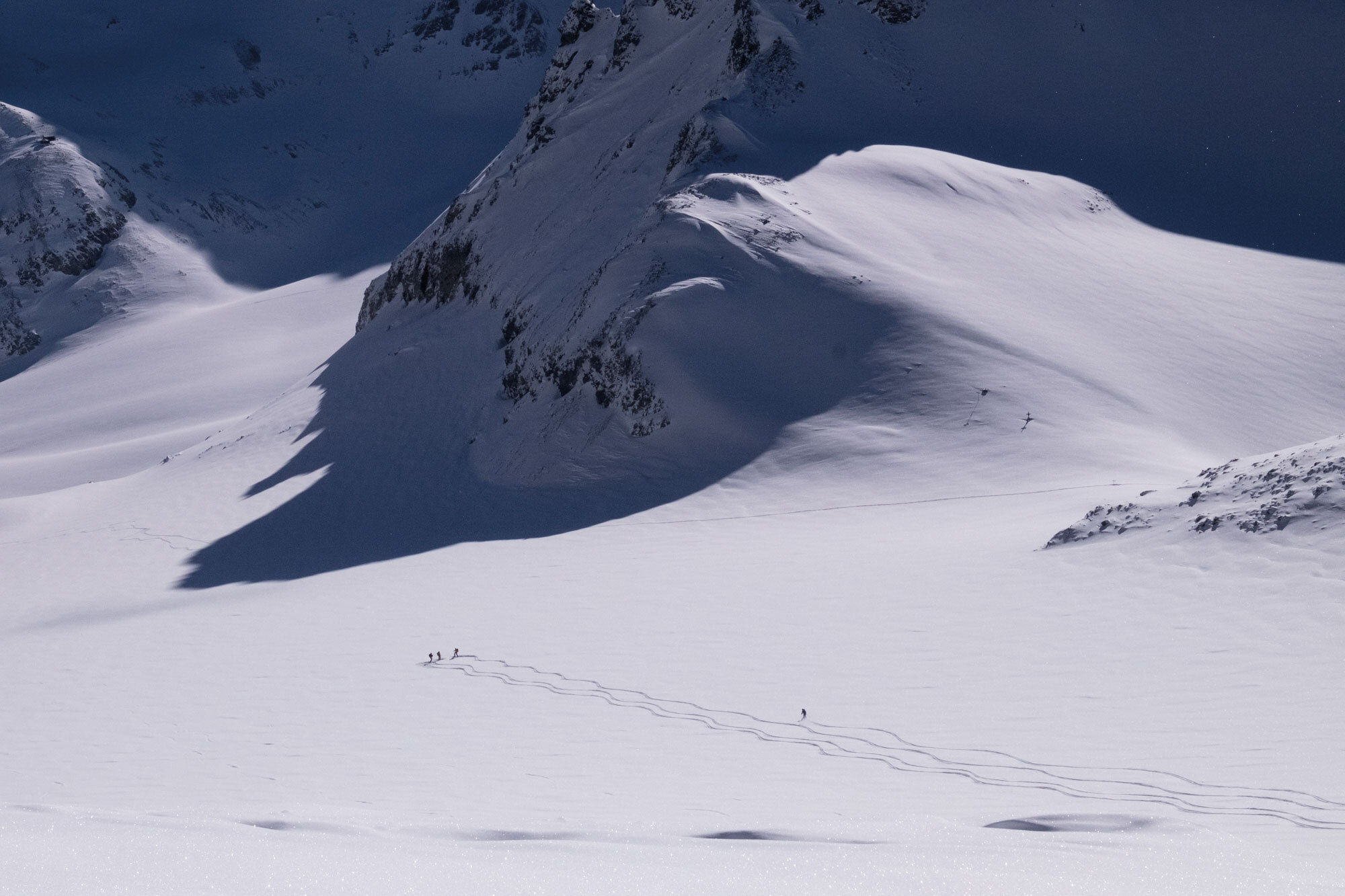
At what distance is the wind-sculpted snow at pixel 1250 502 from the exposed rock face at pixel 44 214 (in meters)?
72.2

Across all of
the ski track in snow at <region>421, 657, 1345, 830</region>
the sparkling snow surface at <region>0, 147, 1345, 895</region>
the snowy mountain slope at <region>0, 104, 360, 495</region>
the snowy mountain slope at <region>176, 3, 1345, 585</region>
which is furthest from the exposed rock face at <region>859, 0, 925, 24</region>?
the ski track in snow at <region>421, 657, 1345, 830</region>

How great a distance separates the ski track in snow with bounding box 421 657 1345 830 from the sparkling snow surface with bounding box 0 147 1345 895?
0.05 metres

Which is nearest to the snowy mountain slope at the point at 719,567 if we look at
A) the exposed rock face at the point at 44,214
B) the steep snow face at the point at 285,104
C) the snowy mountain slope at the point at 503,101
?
the snowy mountain slope at the point at 503,101

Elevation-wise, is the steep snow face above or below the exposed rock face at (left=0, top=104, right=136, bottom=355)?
above

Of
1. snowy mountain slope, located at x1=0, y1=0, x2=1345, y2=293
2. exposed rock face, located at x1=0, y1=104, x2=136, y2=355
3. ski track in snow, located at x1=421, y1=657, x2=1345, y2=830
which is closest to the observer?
ski track in snow, located at x1=421, y1=657, x2=1345, y2=830

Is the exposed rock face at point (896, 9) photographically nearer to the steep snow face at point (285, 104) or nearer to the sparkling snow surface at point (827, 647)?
the sparkling snow surface at point (827, 647)

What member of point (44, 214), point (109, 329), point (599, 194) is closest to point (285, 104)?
point (44, 214)

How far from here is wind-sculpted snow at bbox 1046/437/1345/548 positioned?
12484mm

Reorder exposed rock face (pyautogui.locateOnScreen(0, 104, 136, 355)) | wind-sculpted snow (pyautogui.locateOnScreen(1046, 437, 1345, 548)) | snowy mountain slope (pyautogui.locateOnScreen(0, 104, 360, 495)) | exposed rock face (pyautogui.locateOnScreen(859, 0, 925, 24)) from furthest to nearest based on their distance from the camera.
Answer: exposed rock face (pyautogui.locateOnScreen(0, 104, 136, 355)) < snowy mountain slope (pyautogui.locateOnScreen(0, 104, 360, 495)) < exposed rock face (pyautogui.locateOnScreen(859, 0, 925, 24)) < wind-sculpted snow (pyautogui.locateOnScreen(1046, 437, 1345, 548))

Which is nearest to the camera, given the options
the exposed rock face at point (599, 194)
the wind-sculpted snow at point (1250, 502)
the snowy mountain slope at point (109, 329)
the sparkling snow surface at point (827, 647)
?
the sparkling snow surface at point (827, 647)

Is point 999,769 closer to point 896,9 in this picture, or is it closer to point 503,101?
point 896,9

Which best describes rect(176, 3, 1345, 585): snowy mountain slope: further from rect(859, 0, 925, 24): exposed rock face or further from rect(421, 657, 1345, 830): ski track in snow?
rect(421, 657, 1345, 830): ski track in snow

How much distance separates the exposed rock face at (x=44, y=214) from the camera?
74.7m

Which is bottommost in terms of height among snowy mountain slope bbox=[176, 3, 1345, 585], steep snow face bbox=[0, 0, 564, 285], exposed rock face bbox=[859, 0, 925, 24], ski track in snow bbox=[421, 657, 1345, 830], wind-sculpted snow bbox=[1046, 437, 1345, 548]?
ski track in snow bbox=[421, 657, 1345, 830]
